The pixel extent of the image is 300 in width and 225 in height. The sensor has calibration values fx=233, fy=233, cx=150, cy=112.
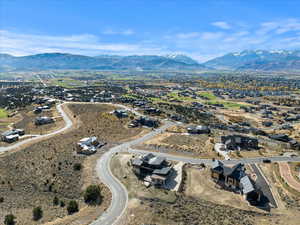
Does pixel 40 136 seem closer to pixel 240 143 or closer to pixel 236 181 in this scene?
pixel 236 181

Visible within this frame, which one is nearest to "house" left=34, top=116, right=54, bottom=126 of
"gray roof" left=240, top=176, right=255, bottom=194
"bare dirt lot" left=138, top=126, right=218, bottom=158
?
"bare dirt lot" left=138, top=126, right=218, bottom=158

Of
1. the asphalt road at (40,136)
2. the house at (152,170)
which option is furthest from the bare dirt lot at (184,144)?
the asphalt road at (40,136)

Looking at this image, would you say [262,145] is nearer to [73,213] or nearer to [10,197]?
[73,213]

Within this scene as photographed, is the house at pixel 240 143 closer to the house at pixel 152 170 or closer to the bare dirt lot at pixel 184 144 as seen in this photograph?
the bare dirt lot at pixel 184 144

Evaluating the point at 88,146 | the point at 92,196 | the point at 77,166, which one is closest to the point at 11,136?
the point at 88,146

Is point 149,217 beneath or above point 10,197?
above

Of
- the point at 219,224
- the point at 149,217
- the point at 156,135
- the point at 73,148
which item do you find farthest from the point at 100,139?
the point at 219,224

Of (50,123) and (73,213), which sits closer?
(73,213)
